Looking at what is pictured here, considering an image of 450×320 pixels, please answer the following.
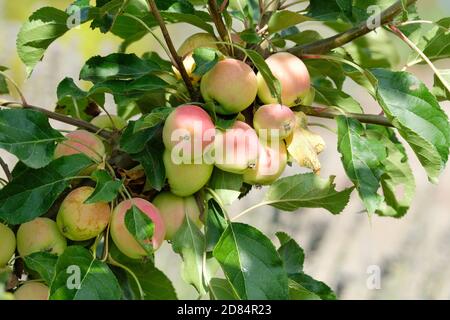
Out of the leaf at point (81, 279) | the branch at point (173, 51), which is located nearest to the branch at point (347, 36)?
the branch at point (173, 51)

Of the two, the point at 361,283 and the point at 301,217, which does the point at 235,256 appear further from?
the point at 361,283

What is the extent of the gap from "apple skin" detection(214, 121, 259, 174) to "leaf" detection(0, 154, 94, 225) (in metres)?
0.13

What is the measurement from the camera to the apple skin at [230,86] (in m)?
0.83

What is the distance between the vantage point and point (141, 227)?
785mm

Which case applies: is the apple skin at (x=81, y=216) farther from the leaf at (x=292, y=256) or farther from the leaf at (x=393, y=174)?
the leaf at (x=393, y=174)

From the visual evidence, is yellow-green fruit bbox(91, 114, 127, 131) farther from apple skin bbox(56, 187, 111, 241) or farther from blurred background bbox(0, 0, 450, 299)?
blurred background bbox(0, 0, 450, 299)

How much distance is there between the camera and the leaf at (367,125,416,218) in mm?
1052

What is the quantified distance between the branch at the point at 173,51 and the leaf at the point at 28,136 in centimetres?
15

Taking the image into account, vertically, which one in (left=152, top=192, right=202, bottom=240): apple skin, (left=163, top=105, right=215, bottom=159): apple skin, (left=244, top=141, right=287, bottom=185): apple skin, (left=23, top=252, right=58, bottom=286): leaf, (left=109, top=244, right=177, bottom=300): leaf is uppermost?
(left=163, top=105, right=215, bottom=159): apple skin

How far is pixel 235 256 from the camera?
81 centimetres

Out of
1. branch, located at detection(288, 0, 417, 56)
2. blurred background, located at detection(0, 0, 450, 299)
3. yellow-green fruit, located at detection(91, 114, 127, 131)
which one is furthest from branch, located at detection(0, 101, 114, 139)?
blurred background, located at detection(0, 0, 450, 299)

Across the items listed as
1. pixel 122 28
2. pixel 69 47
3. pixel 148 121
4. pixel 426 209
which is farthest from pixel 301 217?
pixel 148 121
